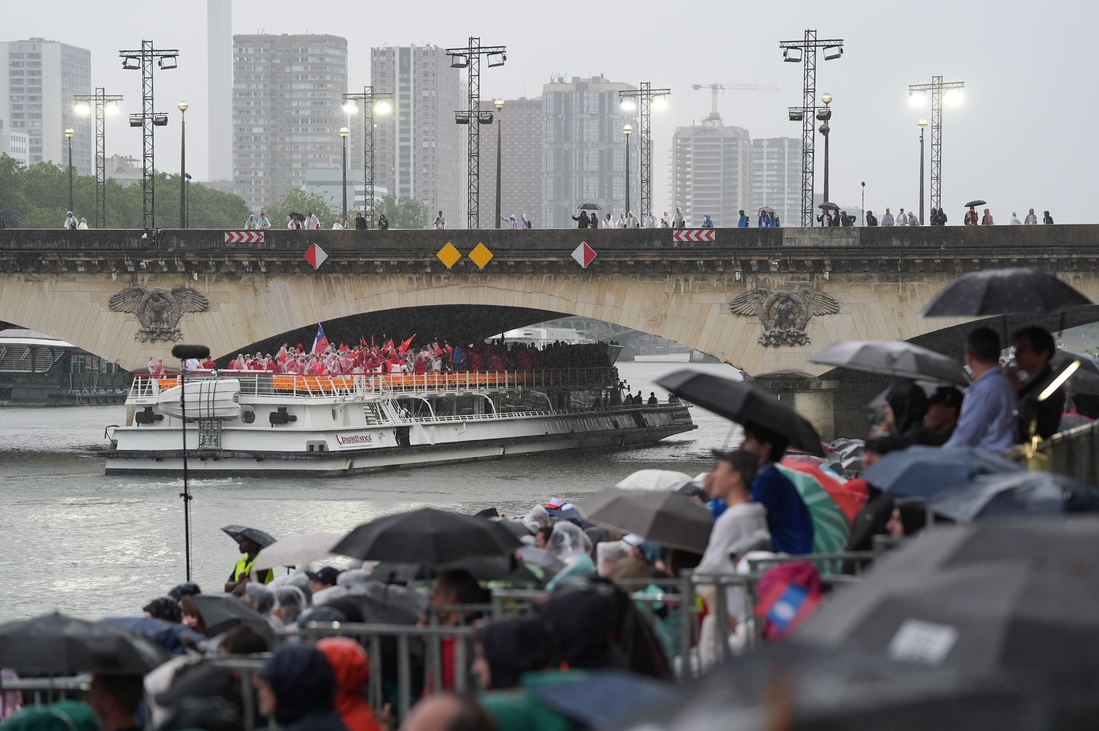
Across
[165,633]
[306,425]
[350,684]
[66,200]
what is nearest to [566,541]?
[165,633]

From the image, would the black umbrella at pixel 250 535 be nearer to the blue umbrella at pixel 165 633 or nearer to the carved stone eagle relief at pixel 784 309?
the blue umbrella at pixel 165 633

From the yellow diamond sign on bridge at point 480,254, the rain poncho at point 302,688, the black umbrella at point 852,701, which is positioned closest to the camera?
the black umbrella at point 852,701

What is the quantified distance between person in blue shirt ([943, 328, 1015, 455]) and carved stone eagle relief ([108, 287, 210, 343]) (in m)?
34.2

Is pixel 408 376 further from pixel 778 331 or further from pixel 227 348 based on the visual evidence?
pixel 778 331

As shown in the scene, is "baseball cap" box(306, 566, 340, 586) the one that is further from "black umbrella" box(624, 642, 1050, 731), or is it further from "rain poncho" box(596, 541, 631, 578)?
"black umbrella" box(624, 642, 1050, 731)

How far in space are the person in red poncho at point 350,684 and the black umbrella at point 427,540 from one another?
2.48 metres

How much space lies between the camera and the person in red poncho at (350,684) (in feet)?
18.3

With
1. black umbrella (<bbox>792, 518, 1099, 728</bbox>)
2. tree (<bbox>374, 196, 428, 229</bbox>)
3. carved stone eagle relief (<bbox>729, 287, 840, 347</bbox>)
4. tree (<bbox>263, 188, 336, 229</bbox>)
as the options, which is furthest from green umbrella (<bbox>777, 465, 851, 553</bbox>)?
tree (<bbox>374, 196, 428, 229</bbox>)

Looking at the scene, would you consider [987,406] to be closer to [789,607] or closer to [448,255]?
[789,607]

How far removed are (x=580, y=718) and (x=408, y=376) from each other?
3592cm

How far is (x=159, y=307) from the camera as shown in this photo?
40.8 metres

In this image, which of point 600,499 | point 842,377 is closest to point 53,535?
point 600,499

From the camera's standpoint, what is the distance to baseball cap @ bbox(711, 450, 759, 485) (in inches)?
313

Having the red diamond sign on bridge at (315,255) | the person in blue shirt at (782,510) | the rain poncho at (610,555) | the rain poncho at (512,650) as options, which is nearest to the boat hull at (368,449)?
the red diamond sign on bridge at (315,255)
